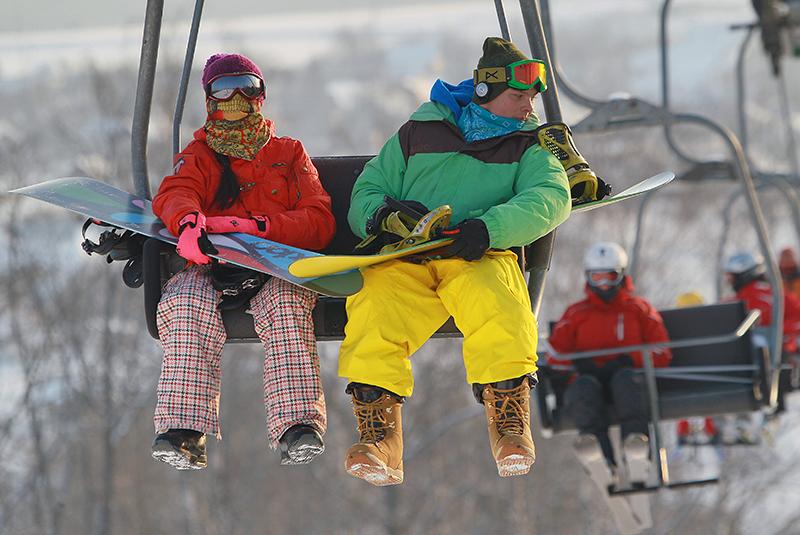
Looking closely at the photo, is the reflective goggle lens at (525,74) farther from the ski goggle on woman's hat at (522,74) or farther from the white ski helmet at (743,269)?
the white ski helmet at (743,269)

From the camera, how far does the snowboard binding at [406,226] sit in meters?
2.79

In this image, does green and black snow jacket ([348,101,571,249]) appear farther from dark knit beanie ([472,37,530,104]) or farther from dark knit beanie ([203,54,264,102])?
dark knit beanie ([203,54,264,102])

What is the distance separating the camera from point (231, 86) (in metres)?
3.12

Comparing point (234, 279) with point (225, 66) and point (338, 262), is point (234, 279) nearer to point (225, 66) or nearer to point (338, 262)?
point (338, 262)

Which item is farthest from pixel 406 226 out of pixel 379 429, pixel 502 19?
pixel 502 19

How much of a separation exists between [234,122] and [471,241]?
933 mm

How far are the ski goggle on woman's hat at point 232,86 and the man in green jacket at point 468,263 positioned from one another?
46 centimetres

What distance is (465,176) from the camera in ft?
9.95

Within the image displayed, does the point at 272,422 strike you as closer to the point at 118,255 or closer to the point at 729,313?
the point at 118,255

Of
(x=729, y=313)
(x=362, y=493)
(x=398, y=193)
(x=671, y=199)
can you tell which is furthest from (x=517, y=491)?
(x=398, y=193)

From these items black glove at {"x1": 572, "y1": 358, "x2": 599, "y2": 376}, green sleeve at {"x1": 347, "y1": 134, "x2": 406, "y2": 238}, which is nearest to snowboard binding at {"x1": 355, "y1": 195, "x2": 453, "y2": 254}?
green sleeve at {"x1": 347, "y1": 134, "x2": 406, "y2": 238}

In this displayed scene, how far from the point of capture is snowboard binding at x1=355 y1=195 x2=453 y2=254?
279 centimetres

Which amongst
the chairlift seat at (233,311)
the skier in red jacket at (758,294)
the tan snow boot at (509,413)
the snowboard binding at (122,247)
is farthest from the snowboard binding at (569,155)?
the skier in red jacket at (758,294)

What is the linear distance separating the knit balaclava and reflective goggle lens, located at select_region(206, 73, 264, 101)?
0.01 m
